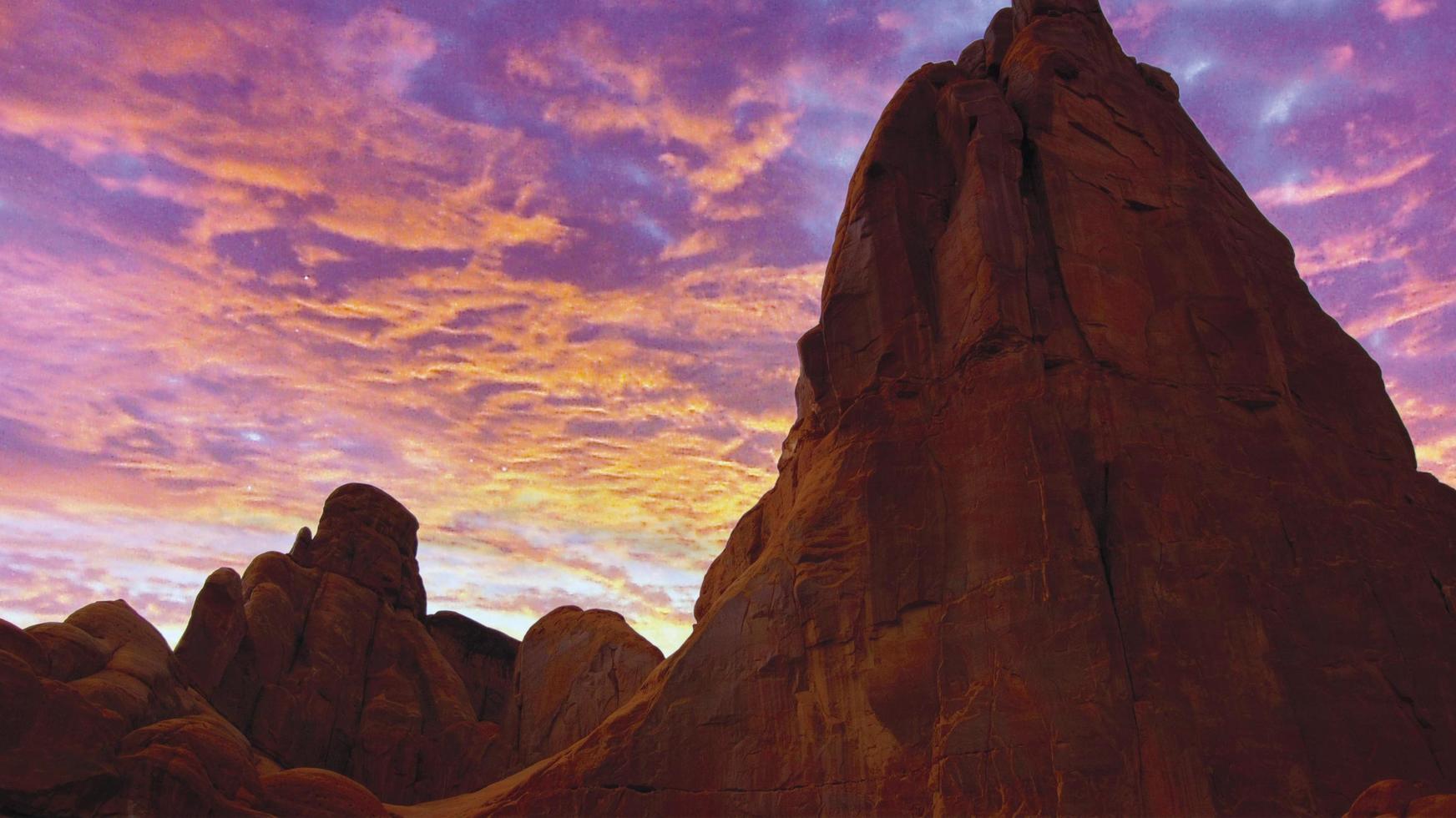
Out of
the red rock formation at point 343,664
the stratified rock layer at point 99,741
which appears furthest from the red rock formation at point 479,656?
the stratified rock layer at point 99,741

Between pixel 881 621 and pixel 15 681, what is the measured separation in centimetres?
2044

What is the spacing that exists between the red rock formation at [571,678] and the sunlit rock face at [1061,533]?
20.0 meters

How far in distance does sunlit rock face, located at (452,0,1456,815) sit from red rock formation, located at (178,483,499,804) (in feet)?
81.1

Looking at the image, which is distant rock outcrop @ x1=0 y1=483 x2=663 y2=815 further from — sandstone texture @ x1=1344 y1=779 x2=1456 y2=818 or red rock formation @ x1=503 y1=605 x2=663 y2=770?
sandstone texture @ x1=1344 y1=779 x2=1456 y2=818

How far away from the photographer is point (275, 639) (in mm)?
45375

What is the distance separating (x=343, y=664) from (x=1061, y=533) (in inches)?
1570

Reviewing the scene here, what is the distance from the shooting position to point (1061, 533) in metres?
20.9

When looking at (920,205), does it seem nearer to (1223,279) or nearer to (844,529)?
(1223,279)

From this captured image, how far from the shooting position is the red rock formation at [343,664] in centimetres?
4278

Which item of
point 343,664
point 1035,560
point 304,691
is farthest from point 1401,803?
point 343,664

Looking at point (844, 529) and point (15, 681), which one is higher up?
point (844, 529)

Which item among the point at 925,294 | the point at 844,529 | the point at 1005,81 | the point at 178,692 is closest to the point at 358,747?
the point at 178,692

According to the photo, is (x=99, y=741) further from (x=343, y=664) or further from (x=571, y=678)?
(x=343, y=664)

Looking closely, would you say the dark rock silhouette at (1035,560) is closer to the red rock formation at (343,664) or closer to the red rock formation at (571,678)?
the red rock formation at (343,664)
